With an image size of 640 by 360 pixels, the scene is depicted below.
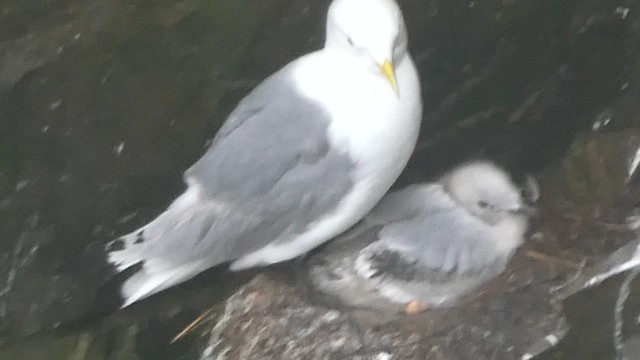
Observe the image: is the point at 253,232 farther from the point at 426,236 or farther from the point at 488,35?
the point at 488,35

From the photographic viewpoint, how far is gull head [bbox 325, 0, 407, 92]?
0.68 m

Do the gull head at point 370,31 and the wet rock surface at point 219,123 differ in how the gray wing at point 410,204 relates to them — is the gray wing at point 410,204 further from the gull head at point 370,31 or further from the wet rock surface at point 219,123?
the gull head at point 370,31

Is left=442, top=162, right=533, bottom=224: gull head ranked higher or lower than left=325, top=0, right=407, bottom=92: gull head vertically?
lower

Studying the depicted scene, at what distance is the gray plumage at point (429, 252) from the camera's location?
837 millimetres

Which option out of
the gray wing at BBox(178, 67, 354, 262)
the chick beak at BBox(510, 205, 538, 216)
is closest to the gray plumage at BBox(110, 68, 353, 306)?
the gray wing at BBox(178, 67, 354, 262)

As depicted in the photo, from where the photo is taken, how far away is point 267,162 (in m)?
0.73

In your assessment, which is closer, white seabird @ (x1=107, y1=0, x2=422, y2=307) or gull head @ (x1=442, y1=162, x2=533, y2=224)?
white seabird @ (x1=107, y1=0, x2=422, y2=307)

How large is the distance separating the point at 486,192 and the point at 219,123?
31 centimetres

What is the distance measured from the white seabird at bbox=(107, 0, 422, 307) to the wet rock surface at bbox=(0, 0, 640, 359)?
0.7 inches

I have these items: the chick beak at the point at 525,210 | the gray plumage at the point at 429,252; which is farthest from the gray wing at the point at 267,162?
the chick beak at the point at 525,210

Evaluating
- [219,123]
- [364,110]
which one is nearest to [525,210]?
[364,110]

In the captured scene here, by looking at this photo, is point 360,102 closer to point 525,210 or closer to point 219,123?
point 219,123

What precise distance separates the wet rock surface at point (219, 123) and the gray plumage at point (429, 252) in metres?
0.02

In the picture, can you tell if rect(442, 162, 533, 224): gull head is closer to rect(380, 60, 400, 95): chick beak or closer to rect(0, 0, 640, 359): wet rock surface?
rect(0, 0, 640, 359): wet rock surface
